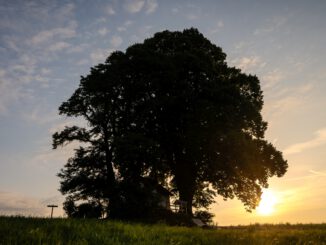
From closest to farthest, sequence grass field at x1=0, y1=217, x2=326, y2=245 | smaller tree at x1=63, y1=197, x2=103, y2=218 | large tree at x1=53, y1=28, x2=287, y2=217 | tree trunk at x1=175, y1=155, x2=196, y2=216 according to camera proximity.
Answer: grass field at x1=0, y1=217, x2=326, y2=245, smaller tree at x1=63, y1=197, x2=103, y2=218, large tree at x1=53, y1=28, x2=287, y2=217, tree trunk at x1=175, y1=155, x2=196, y2=216

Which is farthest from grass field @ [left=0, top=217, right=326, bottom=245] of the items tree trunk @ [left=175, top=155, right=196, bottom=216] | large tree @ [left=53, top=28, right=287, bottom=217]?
tree trunk @ [left=175, top=155, right=196, bottom=216]

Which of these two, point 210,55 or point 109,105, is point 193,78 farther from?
point 109,105

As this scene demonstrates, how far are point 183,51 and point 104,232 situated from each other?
3412 centimetres

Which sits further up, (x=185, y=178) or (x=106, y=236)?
(x=185, y=178)

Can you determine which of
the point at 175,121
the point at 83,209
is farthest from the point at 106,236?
the point at 175,121

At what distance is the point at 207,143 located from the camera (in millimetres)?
40469

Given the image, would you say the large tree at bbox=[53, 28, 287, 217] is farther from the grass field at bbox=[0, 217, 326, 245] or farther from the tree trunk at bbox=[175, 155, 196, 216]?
the grass field at bbox=[0, 217, 326, 245]

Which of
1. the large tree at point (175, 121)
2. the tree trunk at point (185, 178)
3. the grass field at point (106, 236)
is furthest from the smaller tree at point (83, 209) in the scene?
the grass field at point (106, 236)

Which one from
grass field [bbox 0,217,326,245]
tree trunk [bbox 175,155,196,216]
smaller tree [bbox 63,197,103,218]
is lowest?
grass field [bbox 0,217,326,245]

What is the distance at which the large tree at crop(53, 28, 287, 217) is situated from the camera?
3878 centimetres

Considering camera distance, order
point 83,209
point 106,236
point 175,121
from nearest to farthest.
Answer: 1. point 106,236
2. point 83,209
3. point 175,121

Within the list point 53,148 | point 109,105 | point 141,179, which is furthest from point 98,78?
point 141,179

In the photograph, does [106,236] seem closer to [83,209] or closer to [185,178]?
[83,209]

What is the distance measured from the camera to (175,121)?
42.7m
